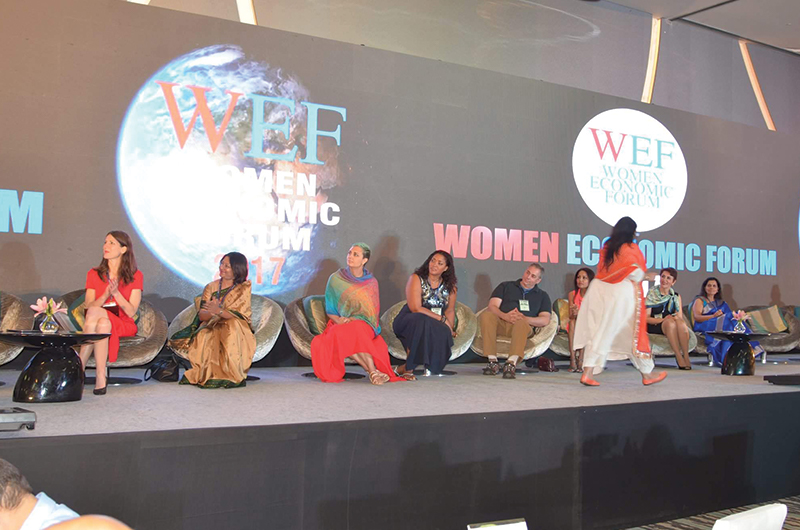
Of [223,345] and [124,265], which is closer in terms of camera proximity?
[124,265]

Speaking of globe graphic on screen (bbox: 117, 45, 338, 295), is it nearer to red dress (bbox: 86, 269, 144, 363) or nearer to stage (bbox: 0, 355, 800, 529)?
red dress (bbox: 86, 269, 144, 363)

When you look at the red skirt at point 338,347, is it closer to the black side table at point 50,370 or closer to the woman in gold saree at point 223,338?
the woman in gold saree at point 223,338

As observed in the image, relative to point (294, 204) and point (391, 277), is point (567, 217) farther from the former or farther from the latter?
point (294, 204)

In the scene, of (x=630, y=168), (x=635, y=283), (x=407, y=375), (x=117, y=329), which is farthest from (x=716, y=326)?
(x=117, y=329)

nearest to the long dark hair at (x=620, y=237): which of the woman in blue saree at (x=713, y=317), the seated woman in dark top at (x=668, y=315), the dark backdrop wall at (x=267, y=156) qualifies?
the dark backdrop wall at (x=267, y=156)

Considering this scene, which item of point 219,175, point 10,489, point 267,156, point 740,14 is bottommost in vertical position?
point 10,489

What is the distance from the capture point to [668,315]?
727 cm

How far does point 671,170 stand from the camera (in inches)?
341

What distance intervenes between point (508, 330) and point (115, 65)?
3.79 m

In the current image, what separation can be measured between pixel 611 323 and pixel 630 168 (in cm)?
379

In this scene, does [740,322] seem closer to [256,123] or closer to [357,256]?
[357,256]

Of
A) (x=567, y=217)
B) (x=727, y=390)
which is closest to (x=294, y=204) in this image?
(x=567, y=217)

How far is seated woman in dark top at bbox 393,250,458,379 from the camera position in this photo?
5656 millimetres

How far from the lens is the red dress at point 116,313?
4.54 meters
